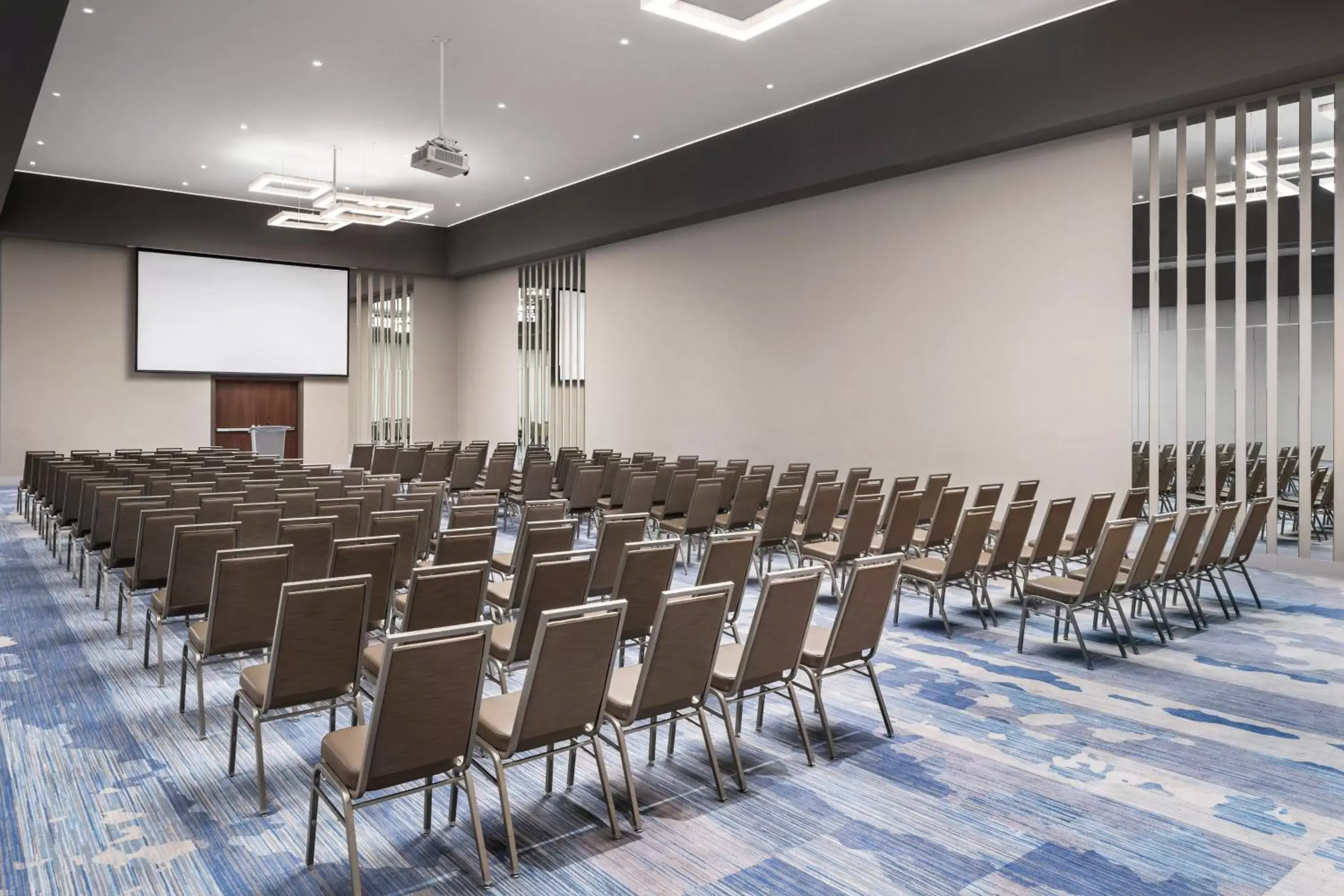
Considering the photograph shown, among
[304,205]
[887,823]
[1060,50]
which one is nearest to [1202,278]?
[1060,50]

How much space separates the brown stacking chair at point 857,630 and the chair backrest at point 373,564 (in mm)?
2116

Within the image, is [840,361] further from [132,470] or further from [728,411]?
[132,470]

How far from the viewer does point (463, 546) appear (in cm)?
507

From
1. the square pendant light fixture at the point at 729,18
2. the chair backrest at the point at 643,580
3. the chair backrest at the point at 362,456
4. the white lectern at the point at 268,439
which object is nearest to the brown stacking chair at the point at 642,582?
the chair backrest at the point at 643,580

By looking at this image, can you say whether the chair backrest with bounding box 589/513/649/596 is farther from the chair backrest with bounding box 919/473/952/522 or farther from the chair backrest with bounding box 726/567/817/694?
the chair backrest with bounding box 919/473/952/522

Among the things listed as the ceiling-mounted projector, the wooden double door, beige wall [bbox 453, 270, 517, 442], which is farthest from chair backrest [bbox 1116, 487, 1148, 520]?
the wooden double door

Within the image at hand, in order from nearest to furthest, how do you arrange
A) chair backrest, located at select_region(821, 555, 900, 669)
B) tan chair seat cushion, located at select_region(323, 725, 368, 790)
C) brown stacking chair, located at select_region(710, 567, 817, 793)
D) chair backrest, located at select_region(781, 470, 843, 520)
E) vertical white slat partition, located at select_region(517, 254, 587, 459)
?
tan chair seat cushion, located at select_region(323, 725, 368, 790), brown stacking chair, located at select_region(710, 567, 817, 793), chair backrest, located at select_region(821, 555, 900, 669), chair backrest, located at select_region(781, 470, 843, 520), vertical white slat partition, located at select_region(517, 254, 587, 459)

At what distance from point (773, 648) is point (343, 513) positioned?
3.81m

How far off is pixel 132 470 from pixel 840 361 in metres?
8.60

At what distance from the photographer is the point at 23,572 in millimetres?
7965

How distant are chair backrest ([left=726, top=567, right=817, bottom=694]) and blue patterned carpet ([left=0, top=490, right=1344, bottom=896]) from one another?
421 mm

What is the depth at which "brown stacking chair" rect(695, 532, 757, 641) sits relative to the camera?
180 inches

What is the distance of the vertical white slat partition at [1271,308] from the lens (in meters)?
8.52

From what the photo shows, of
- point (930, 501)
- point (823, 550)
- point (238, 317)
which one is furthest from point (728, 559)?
point (238, 317)
